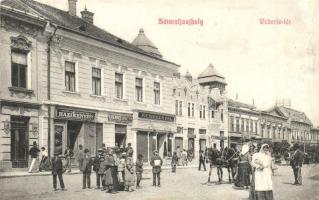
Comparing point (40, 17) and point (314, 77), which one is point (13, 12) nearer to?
point (40, 17)

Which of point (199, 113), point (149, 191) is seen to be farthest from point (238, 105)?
point (149, 191)

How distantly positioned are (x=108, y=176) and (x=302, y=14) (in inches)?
283

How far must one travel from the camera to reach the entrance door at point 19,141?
54.8ft

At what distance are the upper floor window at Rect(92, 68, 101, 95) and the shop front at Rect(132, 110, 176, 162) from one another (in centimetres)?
302

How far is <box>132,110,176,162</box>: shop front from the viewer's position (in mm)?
24219

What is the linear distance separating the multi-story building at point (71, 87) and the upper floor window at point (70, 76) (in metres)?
0.04

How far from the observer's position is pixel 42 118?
18.0m

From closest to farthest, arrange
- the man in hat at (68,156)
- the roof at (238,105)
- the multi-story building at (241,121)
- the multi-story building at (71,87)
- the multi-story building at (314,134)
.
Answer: the multi-story building at (71,87) < the man in hat at (68,156) < the multi-story building at (241,121) < the roof at (238,105) < the multi-story building at (314,134)

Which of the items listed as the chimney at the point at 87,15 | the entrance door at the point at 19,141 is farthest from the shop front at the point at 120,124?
the chimney at the point at 87,15

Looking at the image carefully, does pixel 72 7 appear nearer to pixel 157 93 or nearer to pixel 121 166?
pixel 157 93

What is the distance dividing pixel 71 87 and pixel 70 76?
49cm

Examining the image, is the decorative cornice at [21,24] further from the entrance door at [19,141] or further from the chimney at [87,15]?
the chimney at [87,15]

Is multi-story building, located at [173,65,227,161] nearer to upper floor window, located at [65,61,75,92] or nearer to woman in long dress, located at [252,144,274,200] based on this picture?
upper floor window, located at [65,61,75,92]

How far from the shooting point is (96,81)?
843 inches
